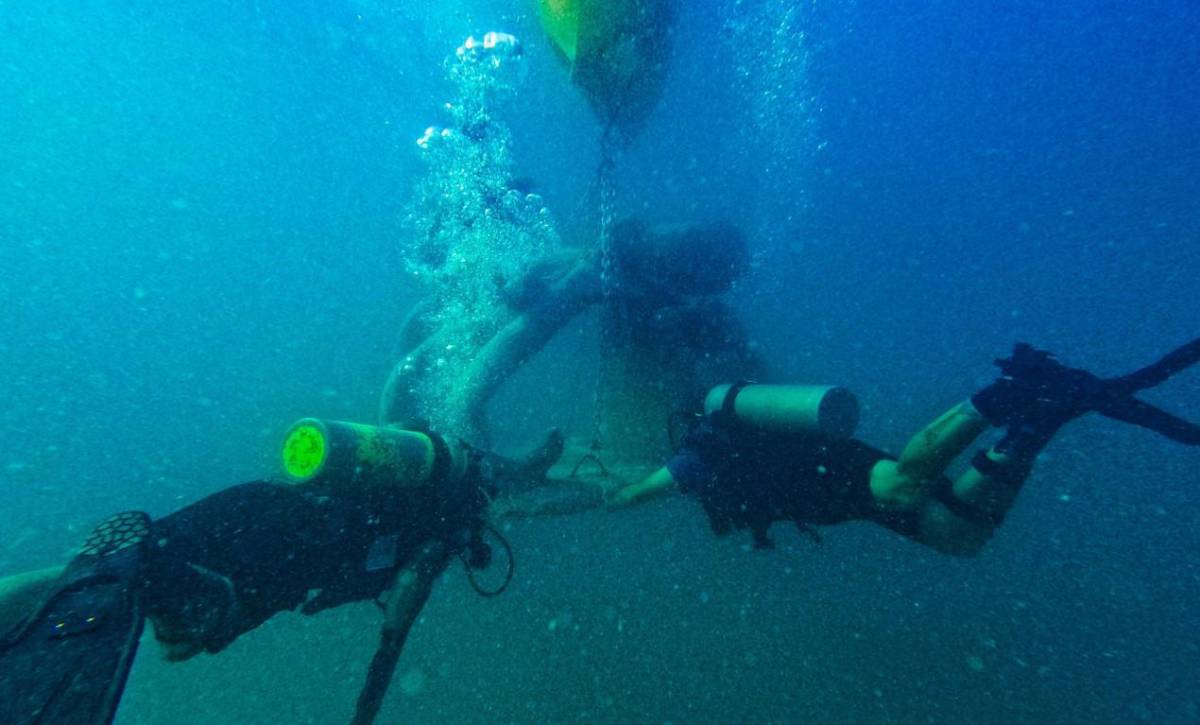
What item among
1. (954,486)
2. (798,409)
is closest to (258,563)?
(798,409)

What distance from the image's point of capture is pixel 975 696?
5484mm

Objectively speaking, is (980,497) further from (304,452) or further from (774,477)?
(304,452)

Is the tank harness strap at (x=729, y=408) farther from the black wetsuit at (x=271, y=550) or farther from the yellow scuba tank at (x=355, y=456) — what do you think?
the yellow scuba tank at (x=355, y=456)

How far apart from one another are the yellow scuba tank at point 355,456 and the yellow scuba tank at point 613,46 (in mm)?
5103

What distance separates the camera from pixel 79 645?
1502mm

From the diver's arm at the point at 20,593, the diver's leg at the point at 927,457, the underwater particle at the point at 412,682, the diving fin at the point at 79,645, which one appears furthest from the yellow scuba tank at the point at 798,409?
the underwater particle at the point at 412,682

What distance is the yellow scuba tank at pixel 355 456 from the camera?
2.48 m

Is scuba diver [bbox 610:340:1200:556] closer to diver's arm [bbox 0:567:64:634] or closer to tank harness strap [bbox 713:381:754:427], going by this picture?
tank harness strap [bbox 713:381:754:427]

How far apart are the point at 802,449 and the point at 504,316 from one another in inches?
212

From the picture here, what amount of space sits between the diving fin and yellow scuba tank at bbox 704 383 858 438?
321cm

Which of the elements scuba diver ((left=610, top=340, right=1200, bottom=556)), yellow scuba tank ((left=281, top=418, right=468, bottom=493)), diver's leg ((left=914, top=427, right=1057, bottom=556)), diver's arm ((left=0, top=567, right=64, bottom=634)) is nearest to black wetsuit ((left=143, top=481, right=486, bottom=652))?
yellow scuba tank ((left=281, top=418, right=468, bottom=493))

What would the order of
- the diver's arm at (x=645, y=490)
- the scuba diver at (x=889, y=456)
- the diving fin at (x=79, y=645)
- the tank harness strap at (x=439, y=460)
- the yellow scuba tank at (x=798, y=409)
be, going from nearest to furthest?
the diving fin at (x=79, y=645), the scuba diver at (x=889, y=456), the tank harness strap at (x=439, y=460), the yellow scuba tank at (x=798, y=409), the diver's arm at (x=645, y=490)

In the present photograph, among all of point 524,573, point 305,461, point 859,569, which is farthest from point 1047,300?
point 305,461

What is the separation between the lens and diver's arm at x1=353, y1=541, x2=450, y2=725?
266cm
